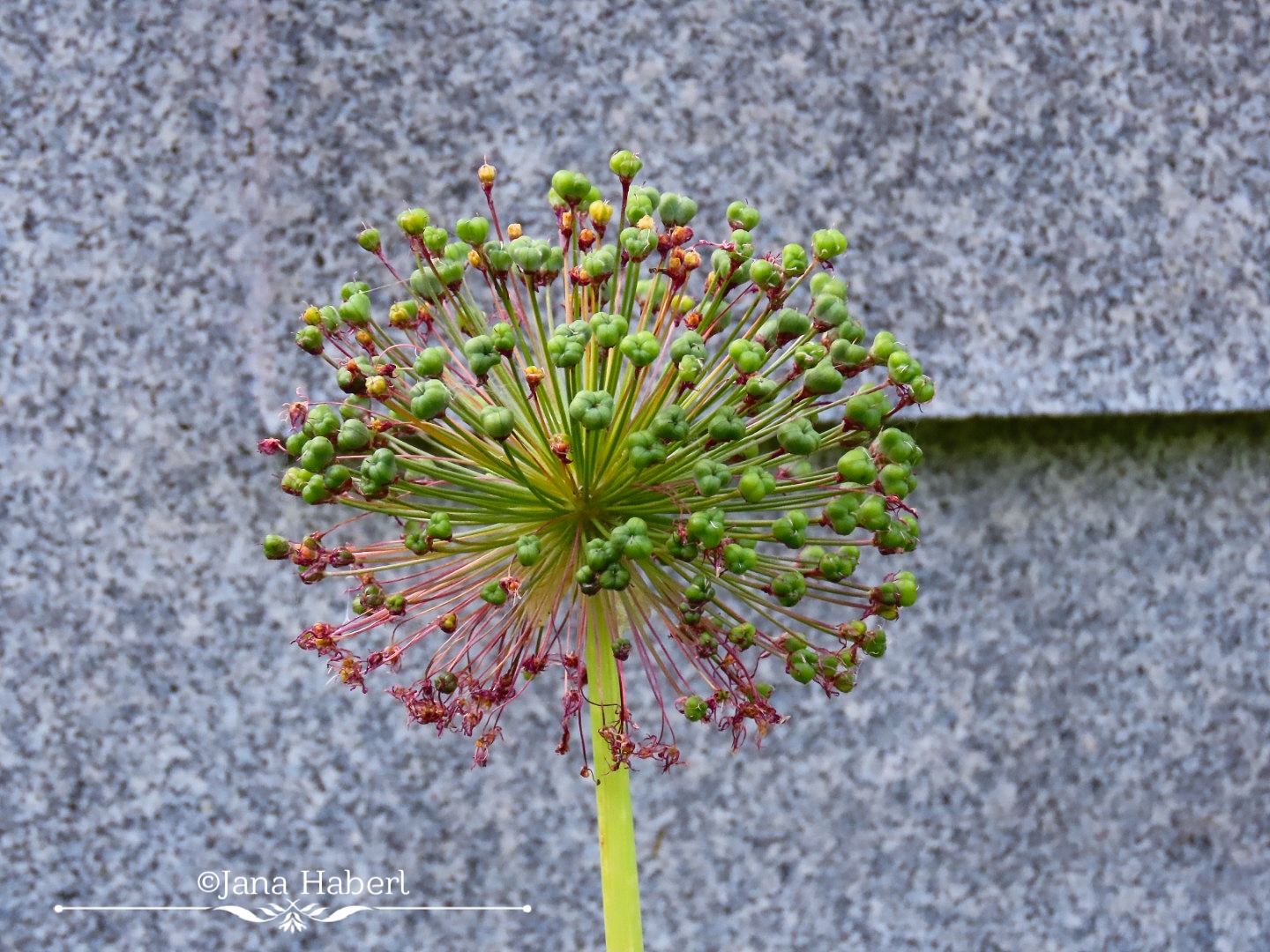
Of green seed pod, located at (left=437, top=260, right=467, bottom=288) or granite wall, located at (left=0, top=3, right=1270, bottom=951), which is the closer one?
green seed pod, located at (left=437, top=260, right=467, bottom=288)

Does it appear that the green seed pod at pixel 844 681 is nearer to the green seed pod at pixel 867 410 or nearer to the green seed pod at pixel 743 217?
the green seed pod at pixel 867 410

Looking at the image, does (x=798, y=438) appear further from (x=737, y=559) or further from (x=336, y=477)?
(x=336, y=477)

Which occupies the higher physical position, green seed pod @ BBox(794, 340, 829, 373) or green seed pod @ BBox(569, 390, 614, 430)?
green seed pod @ BBox(794, 340, 829, 373)

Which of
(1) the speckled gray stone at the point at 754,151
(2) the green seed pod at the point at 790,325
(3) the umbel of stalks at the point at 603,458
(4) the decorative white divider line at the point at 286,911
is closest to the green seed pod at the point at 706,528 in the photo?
(3) the umbel of stalks at the point at 603,458

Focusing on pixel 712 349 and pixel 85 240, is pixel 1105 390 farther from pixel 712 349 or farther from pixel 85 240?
pixel 85 240

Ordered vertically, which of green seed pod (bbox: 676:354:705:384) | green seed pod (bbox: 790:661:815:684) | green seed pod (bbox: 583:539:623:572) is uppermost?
green seed pod (bbox: 676:354:705:384)

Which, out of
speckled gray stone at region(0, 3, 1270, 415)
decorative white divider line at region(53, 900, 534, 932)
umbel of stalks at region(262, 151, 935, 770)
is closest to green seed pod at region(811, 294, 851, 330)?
umbel of stalks at region(262, 151, 935, 770)

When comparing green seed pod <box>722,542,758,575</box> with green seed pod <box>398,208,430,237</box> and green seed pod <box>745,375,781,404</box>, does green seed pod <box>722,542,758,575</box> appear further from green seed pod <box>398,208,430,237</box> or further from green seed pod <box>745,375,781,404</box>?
green seed pod <box>398,208,430,237</box>
